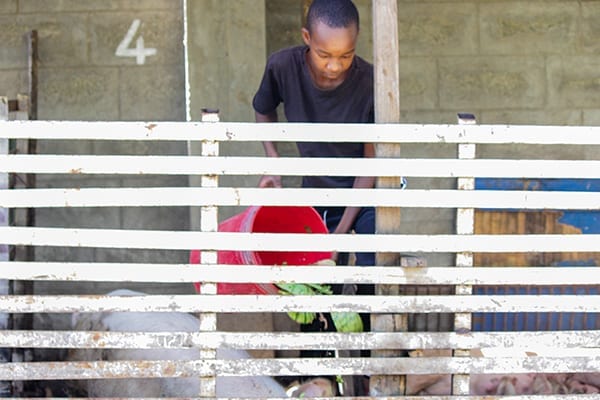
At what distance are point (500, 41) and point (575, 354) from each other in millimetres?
3465

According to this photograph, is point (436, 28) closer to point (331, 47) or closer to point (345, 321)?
point (331, 47)

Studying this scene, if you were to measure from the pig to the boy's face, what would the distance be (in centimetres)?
143

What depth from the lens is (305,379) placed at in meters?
3.88

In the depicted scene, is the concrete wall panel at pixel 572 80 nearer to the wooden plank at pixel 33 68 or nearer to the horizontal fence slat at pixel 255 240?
the horizontal fence slat at pixel 255 240

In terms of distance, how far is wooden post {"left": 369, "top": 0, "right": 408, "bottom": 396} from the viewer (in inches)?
124

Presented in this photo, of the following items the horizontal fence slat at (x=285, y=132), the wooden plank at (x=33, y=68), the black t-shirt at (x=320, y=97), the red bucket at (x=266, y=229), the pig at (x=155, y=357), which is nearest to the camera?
the horizontal fence slat at (x=285, y=132)

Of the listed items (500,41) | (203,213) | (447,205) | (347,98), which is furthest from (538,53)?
(203,213)

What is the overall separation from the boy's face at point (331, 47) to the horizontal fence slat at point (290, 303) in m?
1.13

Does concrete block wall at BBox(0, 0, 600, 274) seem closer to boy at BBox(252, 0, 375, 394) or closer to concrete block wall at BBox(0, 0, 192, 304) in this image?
concrete block wall at BBox(0, 0, 192, 304)

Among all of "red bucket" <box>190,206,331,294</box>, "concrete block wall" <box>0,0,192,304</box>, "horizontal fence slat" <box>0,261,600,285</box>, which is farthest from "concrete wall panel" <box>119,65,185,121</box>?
"horizontal fence slat" <box>0,261,600,285</box>

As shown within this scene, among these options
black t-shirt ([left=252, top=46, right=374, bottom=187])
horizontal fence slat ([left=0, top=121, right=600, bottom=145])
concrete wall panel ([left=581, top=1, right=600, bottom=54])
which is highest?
concrete wall panel ([left=581, top=1, right=600, bottom=54])

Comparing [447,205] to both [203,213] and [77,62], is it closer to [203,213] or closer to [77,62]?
[203,213]

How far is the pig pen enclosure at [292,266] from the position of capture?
9.93 ft

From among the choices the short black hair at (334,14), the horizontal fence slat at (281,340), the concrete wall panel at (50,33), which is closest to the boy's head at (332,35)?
the short black hair at (334,14)
